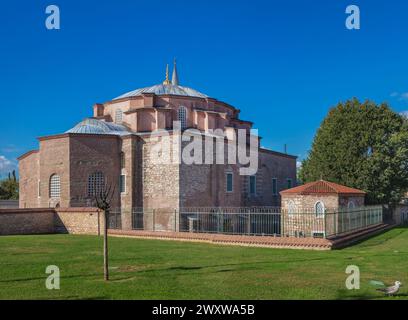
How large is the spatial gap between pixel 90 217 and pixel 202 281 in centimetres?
1497

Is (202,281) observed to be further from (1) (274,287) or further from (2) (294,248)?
(2) (294,248)

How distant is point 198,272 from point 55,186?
64.4 feet

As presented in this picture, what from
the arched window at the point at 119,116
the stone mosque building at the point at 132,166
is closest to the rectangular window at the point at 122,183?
the stone mosque building at the point at 132,166

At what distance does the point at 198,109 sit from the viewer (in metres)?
32.4

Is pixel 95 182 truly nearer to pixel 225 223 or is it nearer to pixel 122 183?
pixel 122 183

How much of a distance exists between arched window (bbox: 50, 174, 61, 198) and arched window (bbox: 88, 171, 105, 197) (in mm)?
1915

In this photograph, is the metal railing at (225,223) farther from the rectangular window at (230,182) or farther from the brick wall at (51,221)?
the brick wall at (51,221)

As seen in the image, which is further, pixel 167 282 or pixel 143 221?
pixel 143 221

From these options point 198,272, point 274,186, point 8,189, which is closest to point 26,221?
point 198,272

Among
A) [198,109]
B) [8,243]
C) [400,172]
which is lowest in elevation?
[8,243]

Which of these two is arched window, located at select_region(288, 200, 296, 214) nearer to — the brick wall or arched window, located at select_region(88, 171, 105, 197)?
the brick wall

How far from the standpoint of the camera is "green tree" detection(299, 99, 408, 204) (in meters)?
28.5

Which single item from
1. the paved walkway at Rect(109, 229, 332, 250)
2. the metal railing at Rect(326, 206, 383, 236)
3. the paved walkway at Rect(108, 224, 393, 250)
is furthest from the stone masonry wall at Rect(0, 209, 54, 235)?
the metal railing at Rect(326, 206, 383, 236)
